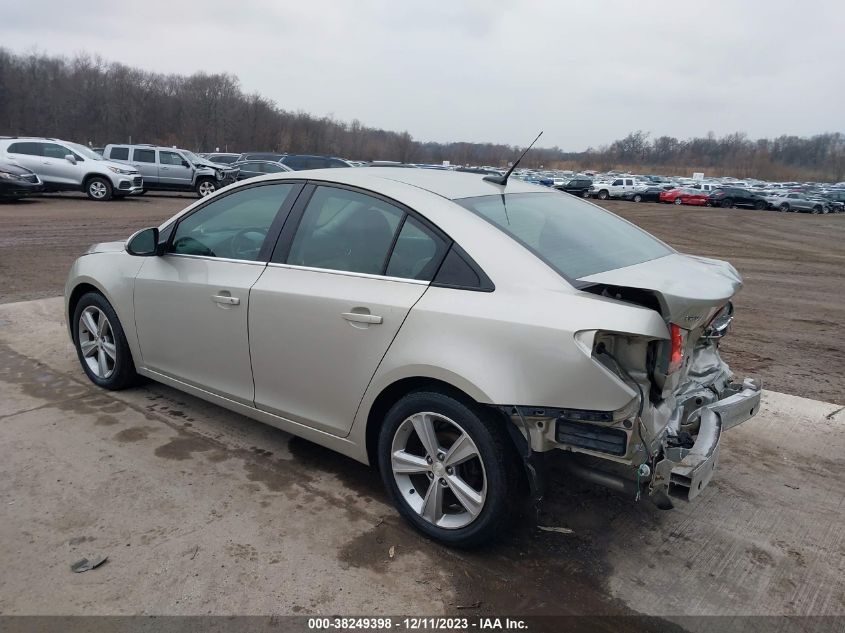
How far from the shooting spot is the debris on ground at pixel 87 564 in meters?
2.72

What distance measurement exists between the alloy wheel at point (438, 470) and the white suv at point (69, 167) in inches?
778

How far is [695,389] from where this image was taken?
3152mm

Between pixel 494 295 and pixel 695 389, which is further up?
pixel 494 295

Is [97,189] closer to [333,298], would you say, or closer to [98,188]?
[98,188]

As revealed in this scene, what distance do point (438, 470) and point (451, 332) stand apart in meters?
0.64

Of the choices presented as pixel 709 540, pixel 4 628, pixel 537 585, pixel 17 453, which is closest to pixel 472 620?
pixel 537 585

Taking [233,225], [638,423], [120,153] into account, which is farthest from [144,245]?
[120,153]

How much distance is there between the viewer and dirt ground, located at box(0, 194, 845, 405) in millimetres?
6047

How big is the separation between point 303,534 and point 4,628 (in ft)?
3.87

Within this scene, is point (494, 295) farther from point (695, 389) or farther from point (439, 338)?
point (695, 389)

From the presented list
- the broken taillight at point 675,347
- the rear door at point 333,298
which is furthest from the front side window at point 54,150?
the broken taillight at point 675,347

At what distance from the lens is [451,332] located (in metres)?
2.74

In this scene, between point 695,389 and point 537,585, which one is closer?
point 537,585

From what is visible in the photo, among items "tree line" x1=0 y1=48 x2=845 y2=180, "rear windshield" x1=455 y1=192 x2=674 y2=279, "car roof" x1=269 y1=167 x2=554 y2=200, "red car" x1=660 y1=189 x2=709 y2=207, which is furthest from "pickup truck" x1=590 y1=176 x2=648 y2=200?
"car roof" x1=269 y1=167 x2=554 y2=200
